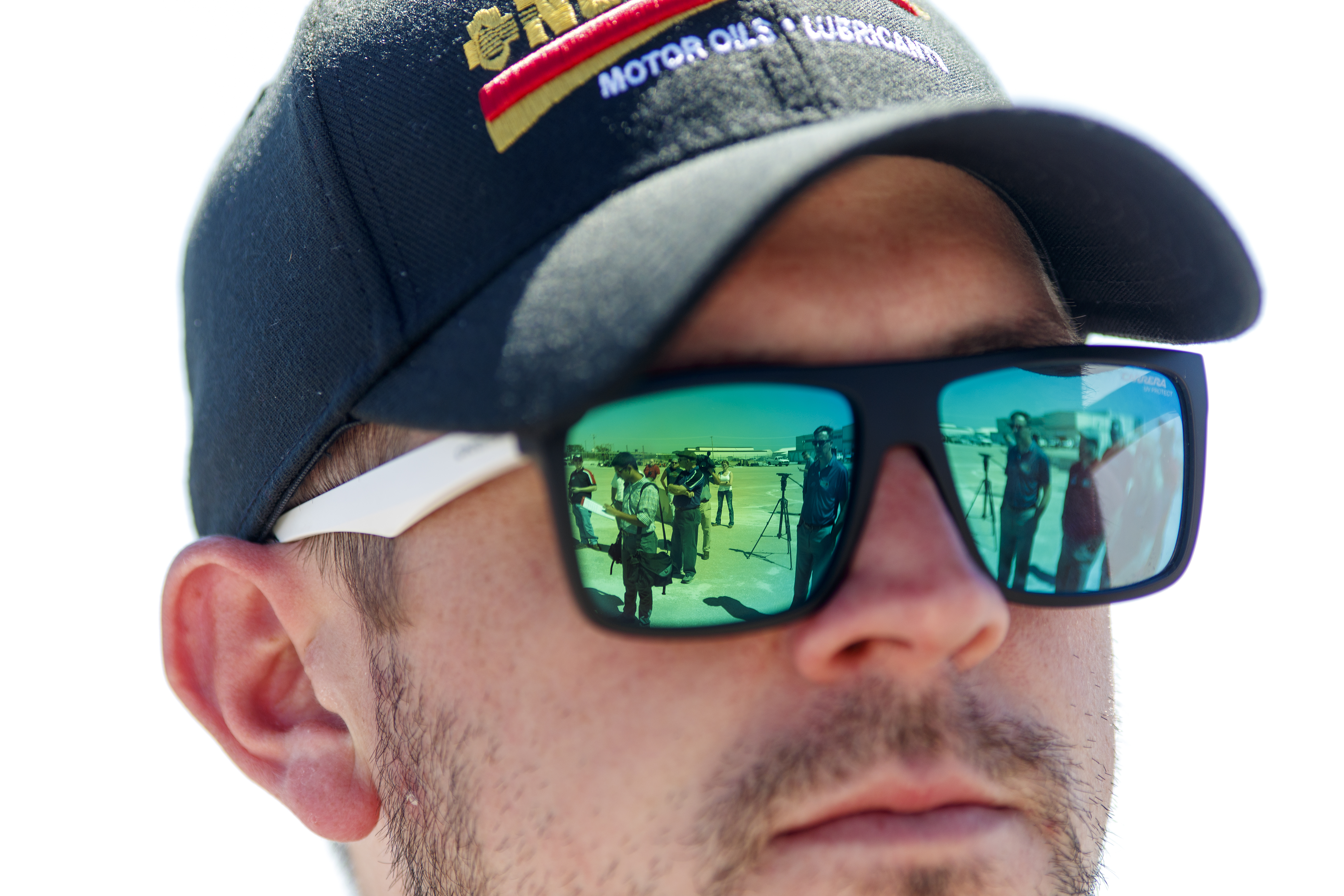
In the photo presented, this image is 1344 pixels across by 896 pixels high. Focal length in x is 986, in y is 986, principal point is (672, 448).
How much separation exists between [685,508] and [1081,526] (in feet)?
2.07

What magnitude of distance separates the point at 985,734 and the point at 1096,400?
525mm

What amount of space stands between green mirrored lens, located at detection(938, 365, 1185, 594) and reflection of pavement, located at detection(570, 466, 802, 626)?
0.26m

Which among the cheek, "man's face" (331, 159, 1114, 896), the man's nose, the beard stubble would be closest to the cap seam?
"man's face" (331, 159, 1114, 896)

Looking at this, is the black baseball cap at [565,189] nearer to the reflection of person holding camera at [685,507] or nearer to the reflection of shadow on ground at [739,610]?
the reflection of person holding camera at [685,507]

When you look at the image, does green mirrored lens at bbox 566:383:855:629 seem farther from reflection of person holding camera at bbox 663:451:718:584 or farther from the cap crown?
the cap crown

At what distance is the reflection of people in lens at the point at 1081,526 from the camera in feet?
4.72

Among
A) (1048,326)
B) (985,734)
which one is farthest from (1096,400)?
(985,734)

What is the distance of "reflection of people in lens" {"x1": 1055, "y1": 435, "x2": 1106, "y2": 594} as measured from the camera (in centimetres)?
144

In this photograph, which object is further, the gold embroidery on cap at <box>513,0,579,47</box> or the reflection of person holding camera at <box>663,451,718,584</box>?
the gold embroidery on cap at <box>513,0,579,47</box>

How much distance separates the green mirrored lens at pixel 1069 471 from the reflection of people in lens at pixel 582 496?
47 centimetres

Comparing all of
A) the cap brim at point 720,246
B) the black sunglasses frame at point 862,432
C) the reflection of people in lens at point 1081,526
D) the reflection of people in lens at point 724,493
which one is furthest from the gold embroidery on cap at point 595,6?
the reflection of people in lens at point 1081,526

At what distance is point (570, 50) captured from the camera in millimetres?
1311

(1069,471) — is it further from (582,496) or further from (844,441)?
(582,496)

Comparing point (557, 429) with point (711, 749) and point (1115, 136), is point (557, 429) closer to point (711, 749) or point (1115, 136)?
point (711, 749)
